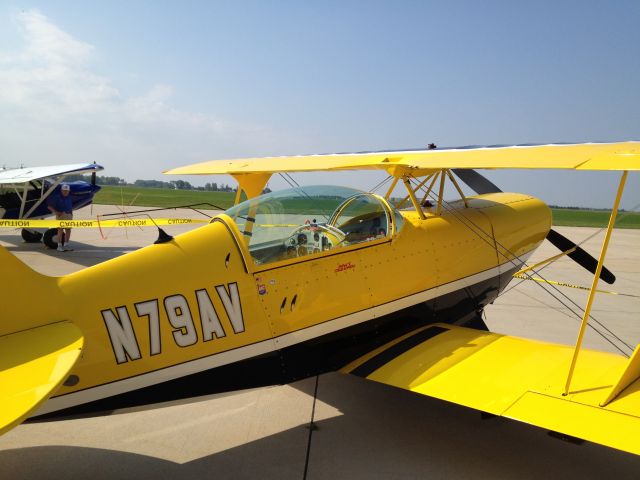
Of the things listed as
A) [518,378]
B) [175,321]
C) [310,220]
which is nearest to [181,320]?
[175,321]

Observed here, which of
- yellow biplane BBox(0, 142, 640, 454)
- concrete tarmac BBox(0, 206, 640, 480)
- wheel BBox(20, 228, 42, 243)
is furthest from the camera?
wheel BBox(20, 228, 42, 243)

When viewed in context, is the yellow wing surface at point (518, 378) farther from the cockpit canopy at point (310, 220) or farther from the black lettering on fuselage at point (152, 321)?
the black lettering on fuselage at point (152, 321)

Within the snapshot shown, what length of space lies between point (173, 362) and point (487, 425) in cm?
266

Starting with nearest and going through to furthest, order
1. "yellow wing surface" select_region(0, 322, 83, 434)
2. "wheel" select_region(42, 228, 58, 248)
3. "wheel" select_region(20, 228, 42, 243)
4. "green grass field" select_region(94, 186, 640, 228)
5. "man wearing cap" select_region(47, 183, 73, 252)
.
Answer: "yellow wing surface" select_region(0, 322, 83, 434), "wheel" select_region(42, 228, 58, 248), "wheel" select_region(20, 228, 42, 243), "man wearing cap" select_region(47, 183, 73, 252), "green grass field" select_region(94, 186, 640, 228)

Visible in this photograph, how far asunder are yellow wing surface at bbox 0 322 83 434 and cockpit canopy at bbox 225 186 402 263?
1381 mm

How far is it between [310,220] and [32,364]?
2.50 m

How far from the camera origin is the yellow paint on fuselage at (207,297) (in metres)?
2.81

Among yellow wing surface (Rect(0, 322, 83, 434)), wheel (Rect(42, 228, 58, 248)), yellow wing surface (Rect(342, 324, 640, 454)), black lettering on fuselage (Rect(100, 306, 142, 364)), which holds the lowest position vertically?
wheel (Rect(42, 228, 58, 248))

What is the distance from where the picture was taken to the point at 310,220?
425cm

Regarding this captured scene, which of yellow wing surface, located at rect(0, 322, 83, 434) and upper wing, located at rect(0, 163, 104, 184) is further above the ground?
yellow wing surface, located at rect(0, 322, 83, 434)

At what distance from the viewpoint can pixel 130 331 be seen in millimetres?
2896

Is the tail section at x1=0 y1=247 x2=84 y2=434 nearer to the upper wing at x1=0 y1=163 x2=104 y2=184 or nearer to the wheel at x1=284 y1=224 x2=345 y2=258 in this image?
the wheel at x1=284 y1=224 x2=345 y2=258

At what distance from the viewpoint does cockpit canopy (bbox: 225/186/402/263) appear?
12.0 feet

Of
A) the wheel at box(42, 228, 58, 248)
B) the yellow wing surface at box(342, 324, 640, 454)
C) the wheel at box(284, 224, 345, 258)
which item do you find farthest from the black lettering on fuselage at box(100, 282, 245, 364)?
the wheel at box(42, 228, 58, 248)
